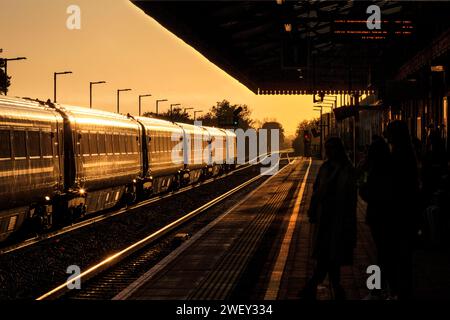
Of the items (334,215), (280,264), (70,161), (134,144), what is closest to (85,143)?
(70,161)

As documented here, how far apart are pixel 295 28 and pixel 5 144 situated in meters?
14.9

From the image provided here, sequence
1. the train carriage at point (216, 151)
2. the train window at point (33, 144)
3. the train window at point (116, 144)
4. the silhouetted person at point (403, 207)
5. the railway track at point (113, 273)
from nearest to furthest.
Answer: the silhouetted person at point (403, 207)
the railway track at point (113, 273)
the train window at point (33, 144)
the train window at point (116, 144)
the train carriage at point (216, 151)

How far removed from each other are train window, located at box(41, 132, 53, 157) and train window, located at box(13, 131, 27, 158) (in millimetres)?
1475

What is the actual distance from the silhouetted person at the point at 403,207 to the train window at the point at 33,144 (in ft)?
34.1

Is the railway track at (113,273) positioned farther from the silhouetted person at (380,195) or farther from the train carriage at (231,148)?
the train carriage at (231,148)

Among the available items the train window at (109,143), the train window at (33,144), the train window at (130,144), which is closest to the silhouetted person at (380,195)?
the train window at (33,144)

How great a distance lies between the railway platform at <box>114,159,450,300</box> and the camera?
37.0 feet

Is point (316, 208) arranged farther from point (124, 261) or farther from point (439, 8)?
point (439, 8)

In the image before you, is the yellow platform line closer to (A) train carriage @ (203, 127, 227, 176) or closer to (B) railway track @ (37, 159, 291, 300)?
(B) railway track @ (37, 159, 291, 300)

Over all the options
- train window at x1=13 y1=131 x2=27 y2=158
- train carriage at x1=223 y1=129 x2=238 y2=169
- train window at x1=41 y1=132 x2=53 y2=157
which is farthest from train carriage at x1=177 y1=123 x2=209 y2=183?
train window at x1=13 y1=131 x2=27 y2=158

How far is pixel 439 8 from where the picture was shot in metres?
18.8

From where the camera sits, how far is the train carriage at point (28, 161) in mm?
16812

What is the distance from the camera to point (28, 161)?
1839cm
